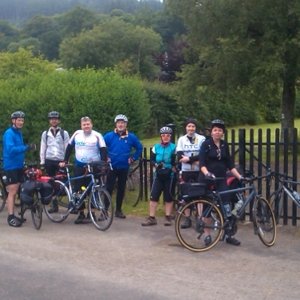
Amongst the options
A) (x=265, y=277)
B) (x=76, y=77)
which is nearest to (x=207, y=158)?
(x=265, y=277)

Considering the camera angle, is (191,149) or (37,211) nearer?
(191,149)

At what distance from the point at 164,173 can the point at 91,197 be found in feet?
3.92

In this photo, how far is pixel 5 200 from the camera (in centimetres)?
1079

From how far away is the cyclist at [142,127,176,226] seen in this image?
9117 millimetres

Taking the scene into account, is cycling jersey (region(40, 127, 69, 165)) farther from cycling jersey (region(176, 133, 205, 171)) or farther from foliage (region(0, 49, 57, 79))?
foliage (region(0, 49, 57, 79))

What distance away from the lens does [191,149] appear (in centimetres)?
884

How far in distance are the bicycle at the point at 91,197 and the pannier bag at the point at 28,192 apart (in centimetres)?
56

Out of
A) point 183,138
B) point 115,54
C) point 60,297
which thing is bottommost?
point 60,297

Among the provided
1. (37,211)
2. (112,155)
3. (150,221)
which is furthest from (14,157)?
(150,221)

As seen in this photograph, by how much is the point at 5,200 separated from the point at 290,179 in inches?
205

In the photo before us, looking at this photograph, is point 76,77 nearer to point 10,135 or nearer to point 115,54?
point 10,135

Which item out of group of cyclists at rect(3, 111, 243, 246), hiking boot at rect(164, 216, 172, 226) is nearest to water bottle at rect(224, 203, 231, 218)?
group of cyclists at rect(3, 111, 243, 246)

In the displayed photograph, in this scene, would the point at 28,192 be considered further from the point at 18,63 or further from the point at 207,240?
the point at 18,63

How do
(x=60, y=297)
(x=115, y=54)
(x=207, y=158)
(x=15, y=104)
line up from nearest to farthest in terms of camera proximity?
(x=60, y=297) < (x=207, y=158) < (x=15, y=104) < (x=115, y=54)
